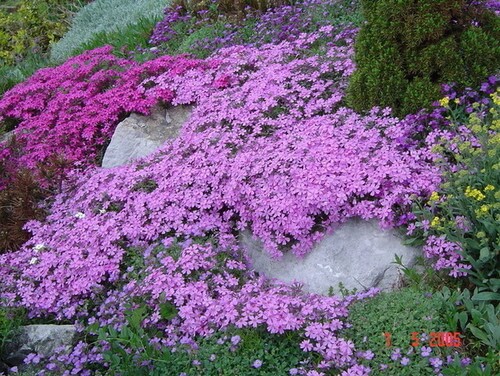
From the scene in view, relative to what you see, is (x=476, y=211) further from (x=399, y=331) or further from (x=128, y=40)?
(x=128, y=40)

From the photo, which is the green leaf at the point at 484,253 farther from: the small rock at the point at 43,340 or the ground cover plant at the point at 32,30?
the ground cover plant at the point at 32,30

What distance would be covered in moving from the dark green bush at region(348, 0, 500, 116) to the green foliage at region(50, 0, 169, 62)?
4.36 metres

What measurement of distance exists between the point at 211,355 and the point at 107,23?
27.0 feet

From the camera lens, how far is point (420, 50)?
14.2 feet

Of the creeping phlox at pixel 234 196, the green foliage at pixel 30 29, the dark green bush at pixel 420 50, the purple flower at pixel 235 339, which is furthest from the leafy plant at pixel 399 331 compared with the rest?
the green foliage at pixel 30 29

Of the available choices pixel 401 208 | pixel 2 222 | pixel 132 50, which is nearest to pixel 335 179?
pixel 401 208

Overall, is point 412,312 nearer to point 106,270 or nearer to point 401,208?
point 401,208

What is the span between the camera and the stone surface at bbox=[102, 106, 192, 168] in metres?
5.49

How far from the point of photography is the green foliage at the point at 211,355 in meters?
3.21

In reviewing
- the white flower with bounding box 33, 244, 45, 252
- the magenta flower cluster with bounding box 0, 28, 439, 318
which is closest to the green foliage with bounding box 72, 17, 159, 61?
the magenta flower cluster with bounding box 0, 28, 439, 318

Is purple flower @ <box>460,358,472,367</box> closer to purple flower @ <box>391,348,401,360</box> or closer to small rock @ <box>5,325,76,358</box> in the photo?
purple flower @ <box>391,348,401,360</box>

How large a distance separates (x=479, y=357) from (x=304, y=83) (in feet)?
9.25

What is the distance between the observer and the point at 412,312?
3.25 metres
